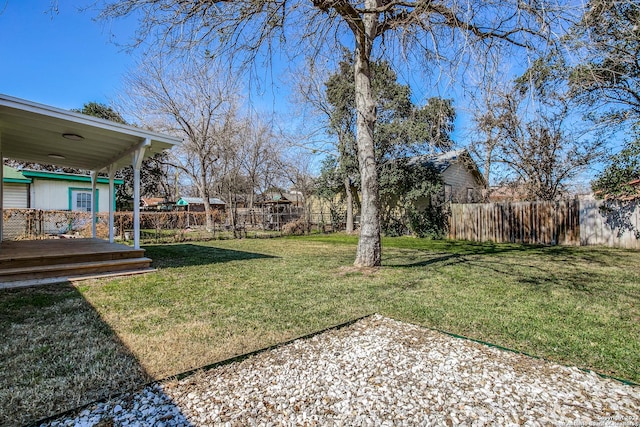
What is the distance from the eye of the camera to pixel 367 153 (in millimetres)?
6004

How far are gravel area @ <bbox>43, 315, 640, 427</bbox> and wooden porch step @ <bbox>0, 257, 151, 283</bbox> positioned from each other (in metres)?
4.98

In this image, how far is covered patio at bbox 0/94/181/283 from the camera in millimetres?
5340

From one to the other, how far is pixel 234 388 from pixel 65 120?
224 inches

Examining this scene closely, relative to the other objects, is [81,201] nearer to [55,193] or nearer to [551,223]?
[55,193]

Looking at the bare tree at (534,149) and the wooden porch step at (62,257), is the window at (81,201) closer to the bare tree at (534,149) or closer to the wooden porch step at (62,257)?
the wooden porch step at (62,257)

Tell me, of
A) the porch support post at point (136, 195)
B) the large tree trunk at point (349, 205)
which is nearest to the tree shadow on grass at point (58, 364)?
the porch support post at point (136, 195)

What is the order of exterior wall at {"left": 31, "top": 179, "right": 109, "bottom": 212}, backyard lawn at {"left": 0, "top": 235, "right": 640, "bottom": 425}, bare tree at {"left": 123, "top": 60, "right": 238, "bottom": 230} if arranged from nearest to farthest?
1. backyard lawn at {"left": 0, "top": 235, "right": 640, "bottom": 425}
2. exterior wall at {"left": 31, "top": 179, "right": 109, "bottom": 212}
3. bare tree at {"left": 123, "top": 60, "right": 238, "bottom": 230}

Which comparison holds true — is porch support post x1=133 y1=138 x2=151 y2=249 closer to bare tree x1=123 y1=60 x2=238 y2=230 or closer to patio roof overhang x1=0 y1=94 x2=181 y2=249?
patio roof overhang x1=0 y1=94 x2=181 y2=249

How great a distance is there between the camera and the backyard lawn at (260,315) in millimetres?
2340

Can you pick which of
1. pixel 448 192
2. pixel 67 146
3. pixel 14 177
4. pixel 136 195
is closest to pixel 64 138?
pixel 67 146

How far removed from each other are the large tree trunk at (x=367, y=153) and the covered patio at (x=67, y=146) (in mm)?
3806

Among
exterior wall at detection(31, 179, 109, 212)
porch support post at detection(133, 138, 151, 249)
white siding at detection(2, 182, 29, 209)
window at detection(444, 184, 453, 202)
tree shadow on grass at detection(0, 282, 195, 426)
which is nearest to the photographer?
tree shadow on grass at detection(0, 282, 195, 426)

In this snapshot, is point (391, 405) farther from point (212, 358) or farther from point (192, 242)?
point (192, 242)

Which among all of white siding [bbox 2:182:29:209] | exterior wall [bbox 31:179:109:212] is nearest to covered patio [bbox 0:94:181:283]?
exterior wall [bbox 31:179:109:212]
